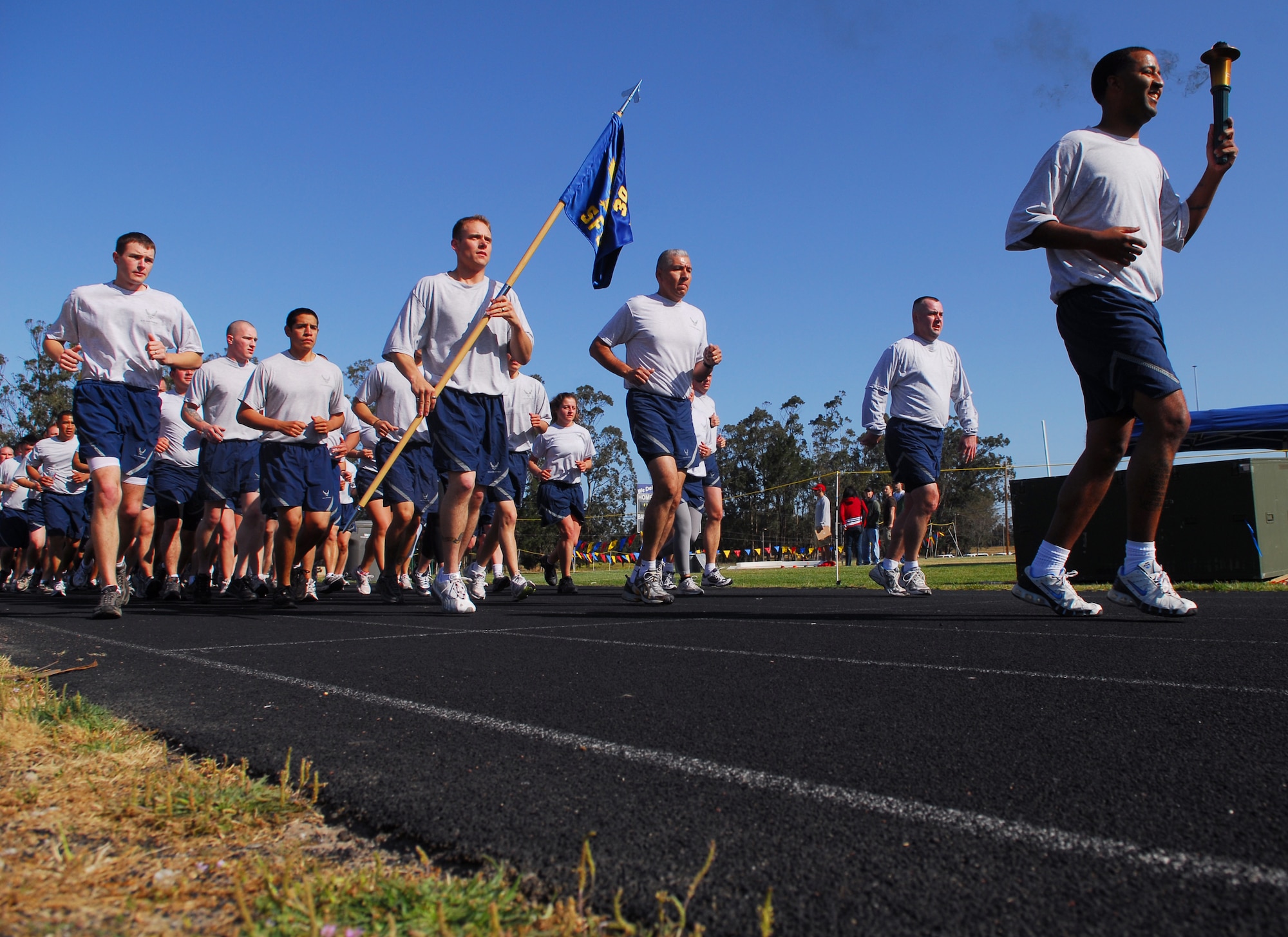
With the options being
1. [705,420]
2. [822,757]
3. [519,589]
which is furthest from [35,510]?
[822,757]

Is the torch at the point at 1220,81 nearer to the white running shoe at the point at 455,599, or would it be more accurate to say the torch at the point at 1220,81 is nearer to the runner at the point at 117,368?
the white running shoe at the point at 455,599

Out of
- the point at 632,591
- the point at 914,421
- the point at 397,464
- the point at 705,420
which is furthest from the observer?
the point at 705,420

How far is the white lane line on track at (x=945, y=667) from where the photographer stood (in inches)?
93.8

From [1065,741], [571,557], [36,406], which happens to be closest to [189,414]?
[571,557]

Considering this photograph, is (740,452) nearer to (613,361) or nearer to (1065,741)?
(613,361)

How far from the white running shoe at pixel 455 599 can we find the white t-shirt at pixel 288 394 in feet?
7.10

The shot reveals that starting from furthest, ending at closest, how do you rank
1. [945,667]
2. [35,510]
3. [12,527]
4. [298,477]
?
[12,527] → [35,510] → [298,477] → [945,667]

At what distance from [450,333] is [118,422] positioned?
6.96 feet

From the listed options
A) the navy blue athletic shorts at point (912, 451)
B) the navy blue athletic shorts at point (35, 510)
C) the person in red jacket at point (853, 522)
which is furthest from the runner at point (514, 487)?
the person in red jacket at point (853, 522)

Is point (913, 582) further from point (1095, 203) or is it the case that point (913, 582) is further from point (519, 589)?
point (1095, 203)

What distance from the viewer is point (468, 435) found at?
5574mm

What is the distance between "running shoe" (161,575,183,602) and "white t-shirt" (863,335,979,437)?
248 inches

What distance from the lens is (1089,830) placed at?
4.29 ft

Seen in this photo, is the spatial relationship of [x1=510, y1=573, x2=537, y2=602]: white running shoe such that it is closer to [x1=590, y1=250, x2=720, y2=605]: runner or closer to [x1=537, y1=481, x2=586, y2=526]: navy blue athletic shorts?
[x1=590, y1=250, x2=720, y2=605]: runner
